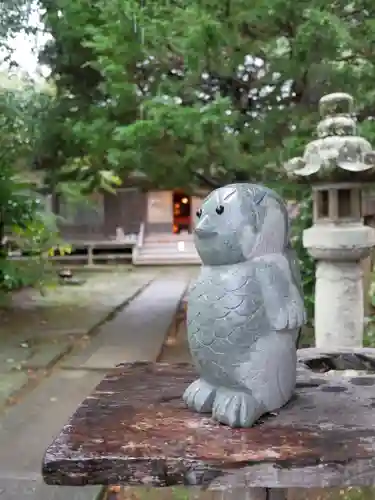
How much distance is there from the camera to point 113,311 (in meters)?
8.11

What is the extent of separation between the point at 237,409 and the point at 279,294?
322mm

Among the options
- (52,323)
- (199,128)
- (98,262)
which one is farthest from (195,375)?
(98,262)

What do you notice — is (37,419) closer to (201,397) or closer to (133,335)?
(201,397)

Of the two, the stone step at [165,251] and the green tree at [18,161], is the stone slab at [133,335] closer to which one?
the green tree at [18,161]

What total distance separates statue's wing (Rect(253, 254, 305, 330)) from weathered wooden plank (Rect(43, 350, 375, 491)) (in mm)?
258

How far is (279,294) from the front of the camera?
1569mm

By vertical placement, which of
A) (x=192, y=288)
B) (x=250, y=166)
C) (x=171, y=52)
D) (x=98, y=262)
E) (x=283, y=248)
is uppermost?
(x=171, y=52)

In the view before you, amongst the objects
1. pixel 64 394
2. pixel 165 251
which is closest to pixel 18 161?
pixel 64 394

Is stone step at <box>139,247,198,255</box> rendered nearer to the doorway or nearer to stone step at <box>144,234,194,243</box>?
stone step at <box>144,234,194,243</box>

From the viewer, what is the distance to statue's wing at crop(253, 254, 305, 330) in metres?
1.57

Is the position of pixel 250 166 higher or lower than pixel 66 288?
higher

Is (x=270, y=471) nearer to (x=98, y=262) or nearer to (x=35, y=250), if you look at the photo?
(x=35, y=250)

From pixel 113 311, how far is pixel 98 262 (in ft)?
25.2

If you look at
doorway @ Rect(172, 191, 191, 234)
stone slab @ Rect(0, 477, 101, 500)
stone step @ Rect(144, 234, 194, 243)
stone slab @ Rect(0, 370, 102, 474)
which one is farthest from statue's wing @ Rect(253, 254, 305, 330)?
doorway @ Rect(172, 191, 191, 234)
